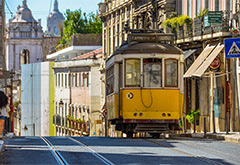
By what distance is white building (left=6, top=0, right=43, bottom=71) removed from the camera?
144125mm

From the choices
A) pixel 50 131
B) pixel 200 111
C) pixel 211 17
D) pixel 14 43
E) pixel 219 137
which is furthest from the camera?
pixel 14 43

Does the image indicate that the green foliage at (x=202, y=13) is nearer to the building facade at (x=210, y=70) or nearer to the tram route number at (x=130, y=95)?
the building facade at (x=210, y=70)

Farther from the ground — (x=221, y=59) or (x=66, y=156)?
(x=221, y=59)

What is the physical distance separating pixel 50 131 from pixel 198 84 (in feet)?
140

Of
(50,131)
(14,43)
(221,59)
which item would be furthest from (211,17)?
(14,43)

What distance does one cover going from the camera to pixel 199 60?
116 feet

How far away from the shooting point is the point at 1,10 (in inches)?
1860

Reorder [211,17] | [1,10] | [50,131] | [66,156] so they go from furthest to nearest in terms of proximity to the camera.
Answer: [50,131]
[1,10]
[211,17]
[66,156]

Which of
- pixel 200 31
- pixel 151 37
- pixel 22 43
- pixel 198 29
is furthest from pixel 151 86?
pixel 22 43

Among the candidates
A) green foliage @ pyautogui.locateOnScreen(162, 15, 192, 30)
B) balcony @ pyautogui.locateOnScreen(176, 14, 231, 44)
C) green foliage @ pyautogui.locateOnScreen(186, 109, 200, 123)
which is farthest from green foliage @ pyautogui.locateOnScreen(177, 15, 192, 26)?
green foliage @ pyautogui.locateOnScreen(186, 109, 200, 123)

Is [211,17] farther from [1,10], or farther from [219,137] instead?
[1,10]

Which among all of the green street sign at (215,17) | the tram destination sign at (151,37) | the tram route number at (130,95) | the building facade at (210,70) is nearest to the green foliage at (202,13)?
the building facade at (210,70)

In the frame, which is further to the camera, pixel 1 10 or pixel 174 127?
pixel 1 10

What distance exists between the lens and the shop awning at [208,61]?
32906mm
